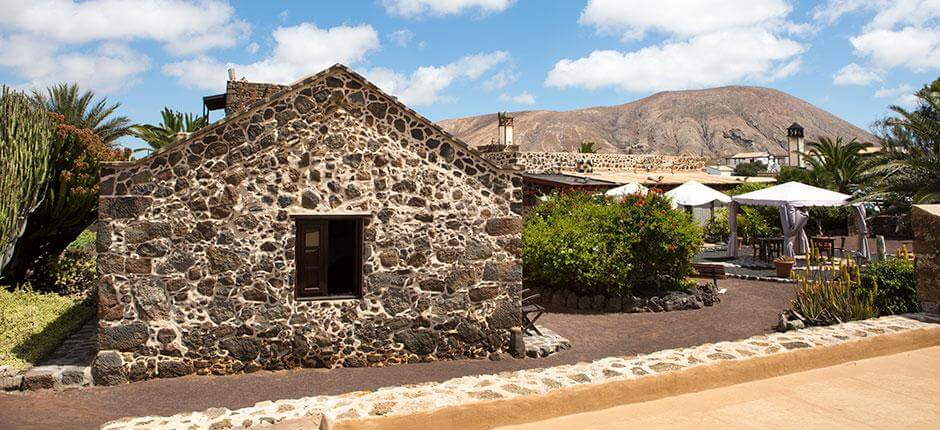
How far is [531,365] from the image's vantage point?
9.49m

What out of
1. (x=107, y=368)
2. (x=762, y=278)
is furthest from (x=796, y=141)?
(x=107, y=368)

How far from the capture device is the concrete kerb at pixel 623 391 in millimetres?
4859

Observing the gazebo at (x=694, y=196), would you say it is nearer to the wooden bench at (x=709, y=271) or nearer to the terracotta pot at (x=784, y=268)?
the terracotta pot at (x=784, y=268)

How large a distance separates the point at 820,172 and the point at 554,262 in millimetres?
21711

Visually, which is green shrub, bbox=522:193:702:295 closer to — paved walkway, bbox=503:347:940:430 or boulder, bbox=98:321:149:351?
paved walkway, bbox=503:347:940:430

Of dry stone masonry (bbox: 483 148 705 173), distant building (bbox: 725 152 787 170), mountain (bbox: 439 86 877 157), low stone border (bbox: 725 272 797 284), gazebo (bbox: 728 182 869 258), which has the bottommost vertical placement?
low stone border (bbox: 725 272 797 284)

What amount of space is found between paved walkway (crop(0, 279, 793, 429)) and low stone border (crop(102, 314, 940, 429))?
253 centimetres

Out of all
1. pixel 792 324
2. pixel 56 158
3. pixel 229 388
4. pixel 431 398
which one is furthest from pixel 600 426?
pixel 56 158

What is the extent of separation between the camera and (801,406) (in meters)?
5.33

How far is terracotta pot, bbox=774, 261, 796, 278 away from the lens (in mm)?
16812

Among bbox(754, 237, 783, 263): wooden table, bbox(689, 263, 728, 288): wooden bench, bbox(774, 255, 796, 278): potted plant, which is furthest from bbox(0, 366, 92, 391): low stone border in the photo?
bbox(754, 237, 783, 263): wooden table

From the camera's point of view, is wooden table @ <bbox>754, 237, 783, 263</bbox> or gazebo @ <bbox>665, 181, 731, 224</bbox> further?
gazebo @ <bbox>665, 181, 731, 224</bbox>

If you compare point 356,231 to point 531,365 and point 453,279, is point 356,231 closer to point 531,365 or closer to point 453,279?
point 453,279

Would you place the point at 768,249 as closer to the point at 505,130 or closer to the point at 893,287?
the point at 505,130
